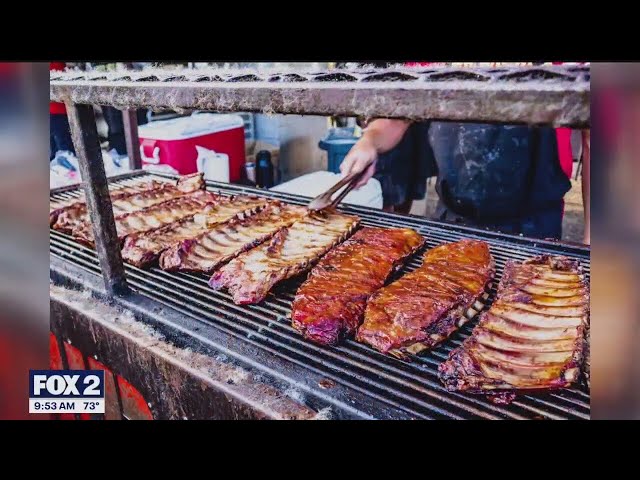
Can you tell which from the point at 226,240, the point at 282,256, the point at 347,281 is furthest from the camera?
the point at 226,240

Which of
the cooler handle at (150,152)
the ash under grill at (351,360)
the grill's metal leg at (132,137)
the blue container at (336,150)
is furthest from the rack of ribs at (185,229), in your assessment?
the blue container at (336,150)

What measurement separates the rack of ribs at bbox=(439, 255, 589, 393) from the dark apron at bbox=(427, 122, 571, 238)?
1.95 metres

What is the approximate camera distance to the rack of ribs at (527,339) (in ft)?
6.12

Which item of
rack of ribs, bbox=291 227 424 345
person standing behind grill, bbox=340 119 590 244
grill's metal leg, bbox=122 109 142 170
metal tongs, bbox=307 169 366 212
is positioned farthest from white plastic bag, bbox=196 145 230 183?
rack of ribs, bbox=291 227 424 345

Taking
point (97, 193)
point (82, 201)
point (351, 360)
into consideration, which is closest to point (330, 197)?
point (97, 193)

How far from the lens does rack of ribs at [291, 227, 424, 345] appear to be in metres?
2.24

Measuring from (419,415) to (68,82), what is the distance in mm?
1959

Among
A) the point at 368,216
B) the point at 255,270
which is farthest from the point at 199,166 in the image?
the point at 255,270

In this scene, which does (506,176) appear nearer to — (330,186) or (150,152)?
(330,186)

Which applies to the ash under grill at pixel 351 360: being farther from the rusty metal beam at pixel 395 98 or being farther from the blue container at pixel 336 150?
the blue container at pixel 336 150

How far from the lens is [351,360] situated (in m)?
2.10

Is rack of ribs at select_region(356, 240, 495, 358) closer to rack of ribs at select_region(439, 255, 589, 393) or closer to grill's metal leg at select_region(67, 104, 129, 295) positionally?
rack of ribs at select_region(439, 255, 589, 393)

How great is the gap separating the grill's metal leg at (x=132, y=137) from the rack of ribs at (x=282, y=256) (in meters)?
2.86

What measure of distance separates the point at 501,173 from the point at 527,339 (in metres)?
2.63
